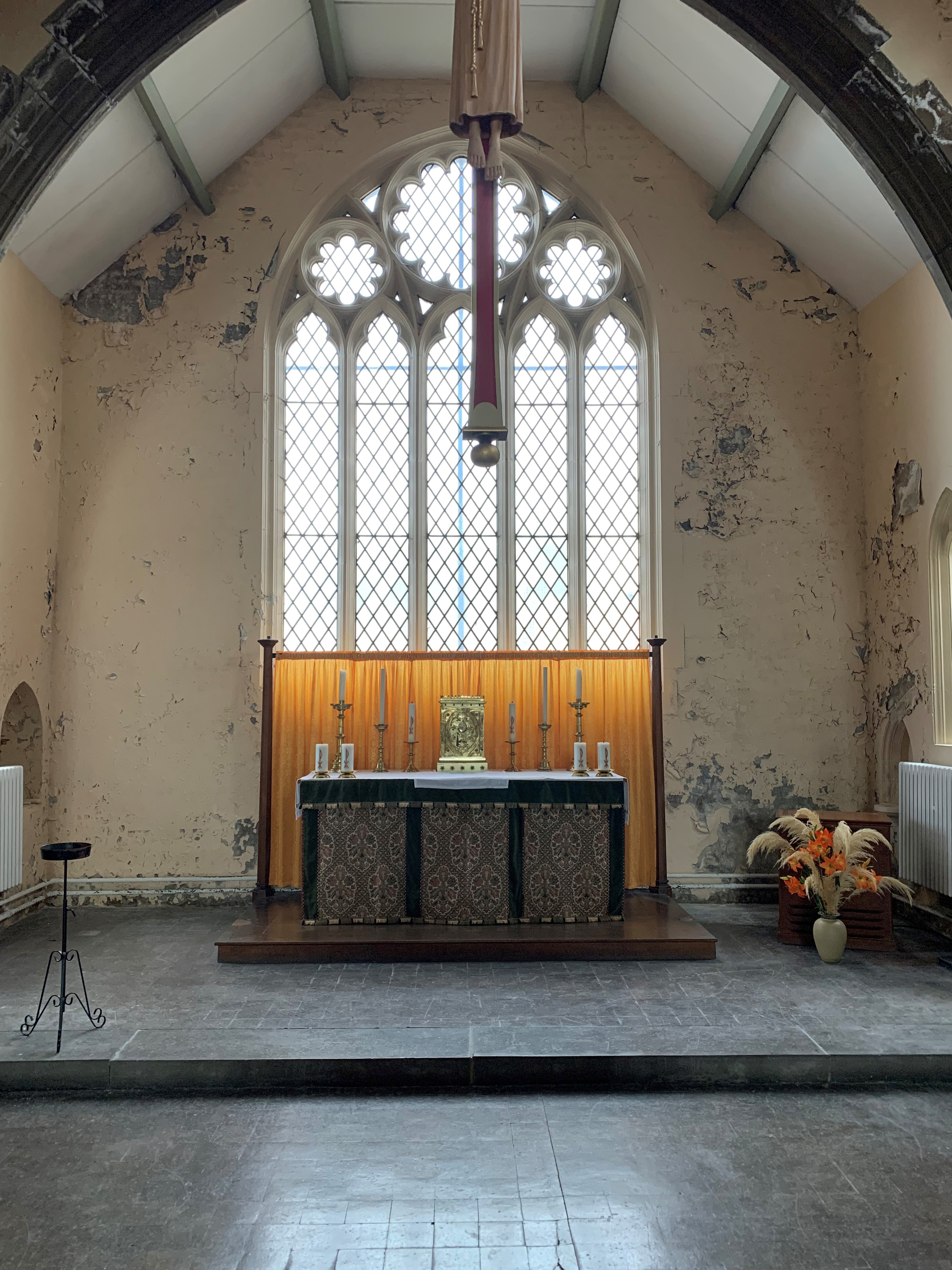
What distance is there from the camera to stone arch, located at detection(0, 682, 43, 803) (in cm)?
722

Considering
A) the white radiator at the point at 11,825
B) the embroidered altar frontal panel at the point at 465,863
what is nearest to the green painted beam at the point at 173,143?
the white radiator at the point at 11,825

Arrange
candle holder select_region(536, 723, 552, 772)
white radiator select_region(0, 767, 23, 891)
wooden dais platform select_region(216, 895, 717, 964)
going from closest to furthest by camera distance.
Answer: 1. wooden dais platform select_region(216, 895, 717, 964)
2. white radiator select_region(0, 767, 23, 891)
3. candle holder select_region(536, 723, 552, 772)

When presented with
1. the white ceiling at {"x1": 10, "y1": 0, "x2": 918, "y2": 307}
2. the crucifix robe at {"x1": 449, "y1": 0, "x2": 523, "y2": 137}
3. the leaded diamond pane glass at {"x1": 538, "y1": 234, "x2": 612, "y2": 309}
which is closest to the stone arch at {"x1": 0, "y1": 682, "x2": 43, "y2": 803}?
the white ceiling at {"x1": 10, "y1": 0, "x2": 918, "y2": 307}

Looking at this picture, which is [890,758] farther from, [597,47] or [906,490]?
[597,47]

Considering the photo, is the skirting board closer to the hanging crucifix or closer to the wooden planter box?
the wooden planter box

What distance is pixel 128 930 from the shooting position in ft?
21.6

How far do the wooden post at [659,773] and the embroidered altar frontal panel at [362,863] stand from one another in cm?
208

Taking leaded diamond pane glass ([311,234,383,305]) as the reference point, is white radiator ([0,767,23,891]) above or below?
below

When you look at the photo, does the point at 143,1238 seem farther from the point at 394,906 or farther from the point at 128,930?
the point at 128,930

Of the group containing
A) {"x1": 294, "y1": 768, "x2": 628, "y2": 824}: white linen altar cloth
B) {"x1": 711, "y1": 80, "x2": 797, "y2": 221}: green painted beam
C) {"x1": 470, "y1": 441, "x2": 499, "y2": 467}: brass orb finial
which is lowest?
{"x1": 294, "y1": 768, "x2": 628, "y2": 824}: white linen altar cloth

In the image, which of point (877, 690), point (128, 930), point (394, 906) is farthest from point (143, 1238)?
point (877, 690)

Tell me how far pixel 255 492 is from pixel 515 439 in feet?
7.15

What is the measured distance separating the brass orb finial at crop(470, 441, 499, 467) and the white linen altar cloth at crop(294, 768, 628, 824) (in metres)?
2.51

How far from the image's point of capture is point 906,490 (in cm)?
704
